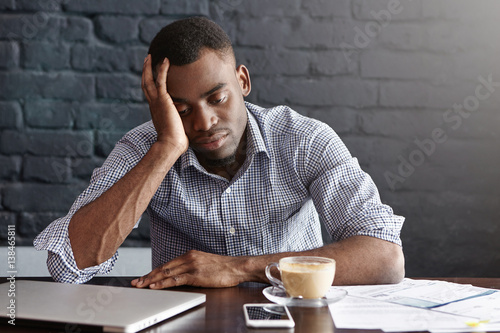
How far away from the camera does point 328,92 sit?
1864mm

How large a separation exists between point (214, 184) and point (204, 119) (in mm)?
196

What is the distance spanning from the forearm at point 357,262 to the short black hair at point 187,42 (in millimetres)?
559

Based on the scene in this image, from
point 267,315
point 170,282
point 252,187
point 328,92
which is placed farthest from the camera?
point 328,92

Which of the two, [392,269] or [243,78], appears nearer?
[392,269]

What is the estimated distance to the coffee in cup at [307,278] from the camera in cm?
92

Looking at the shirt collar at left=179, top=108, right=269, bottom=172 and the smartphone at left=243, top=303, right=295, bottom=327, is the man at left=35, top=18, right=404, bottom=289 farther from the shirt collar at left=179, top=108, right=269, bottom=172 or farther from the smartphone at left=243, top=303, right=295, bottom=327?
the smartphone at left=243, top=303, right=295, bottom=327

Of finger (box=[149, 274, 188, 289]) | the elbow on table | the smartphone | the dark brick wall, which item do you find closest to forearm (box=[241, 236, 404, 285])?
the elbow on table

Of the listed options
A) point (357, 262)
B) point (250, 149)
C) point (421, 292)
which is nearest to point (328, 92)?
point (250, 149)

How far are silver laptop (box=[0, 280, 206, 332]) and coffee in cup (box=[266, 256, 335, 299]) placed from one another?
15cm

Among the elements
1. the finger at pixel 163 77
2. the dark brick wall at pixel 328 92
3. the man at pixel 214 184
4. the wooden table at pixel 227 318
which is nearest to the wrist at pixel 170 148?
the man at pixel 214 184

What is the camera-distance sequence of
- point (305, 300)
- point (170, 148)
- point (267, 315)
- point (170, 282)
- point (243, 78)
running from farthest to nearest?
point (243, 78) < point (170, 148) < point (170, 282) < point (305, 300) < point (267, 315)

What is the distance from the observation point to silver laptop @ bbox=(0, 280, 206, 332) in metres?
0.75

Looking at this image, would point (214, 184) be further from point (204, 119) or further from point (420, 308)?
point (420, 308)

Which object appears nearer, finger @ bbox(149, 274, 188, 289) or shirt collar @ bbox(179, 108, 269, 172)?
finger @ bbox(149, 274, 188, 289)
